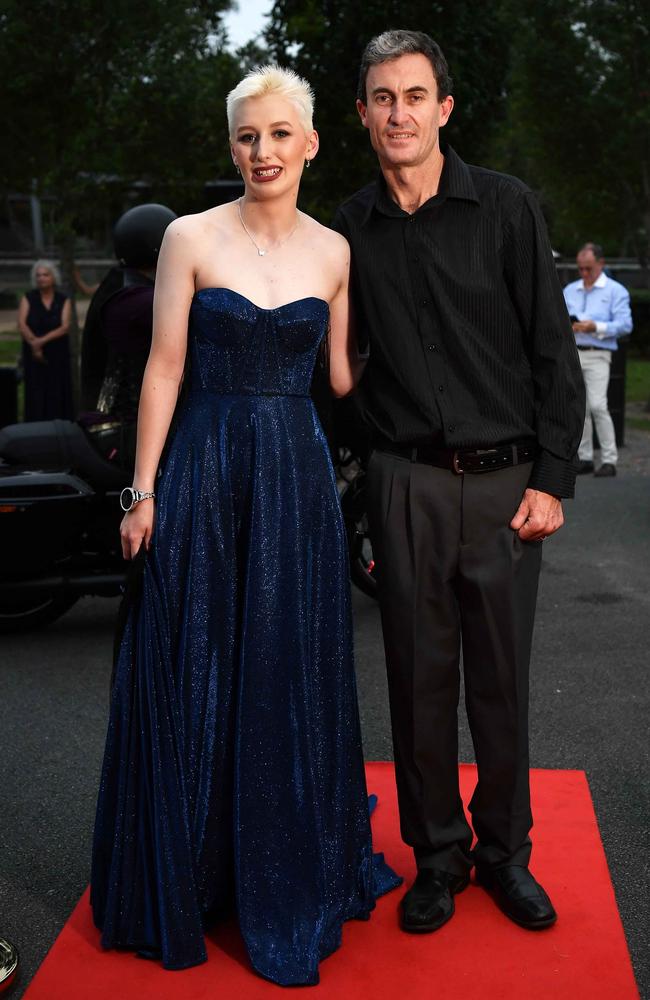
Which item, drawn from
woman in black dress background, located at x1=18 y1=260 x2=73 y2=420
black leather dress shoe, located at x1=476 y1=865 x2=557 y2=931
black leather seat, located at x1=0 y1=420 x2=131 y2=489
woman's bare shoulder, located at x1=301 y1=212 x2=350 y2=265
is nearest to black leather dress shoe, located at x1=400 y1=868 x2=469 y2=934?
black leather dress shoe, located at x1=476 y1=865 x2=557 y2=931

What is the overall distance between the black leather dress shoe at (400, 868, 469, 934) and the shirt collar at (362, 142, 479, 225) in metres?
1.78

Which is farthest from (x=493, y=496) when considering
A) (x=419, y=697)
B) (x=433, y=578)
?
(x=419, y=697)

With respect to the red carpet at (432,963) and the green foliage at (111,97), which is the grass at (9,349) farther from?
the red carpet at (432,963)

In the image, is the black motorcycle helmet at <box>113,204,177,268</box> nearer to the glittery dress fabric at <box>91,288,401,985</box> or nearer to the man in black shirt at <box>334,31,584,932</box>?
the man in black shirt at <box>334,31,584,932</box>

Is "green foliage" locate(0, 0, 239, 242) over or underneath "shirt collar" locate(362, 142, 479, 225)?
over

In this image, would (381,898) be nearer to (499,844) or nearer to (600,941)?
(499,844)

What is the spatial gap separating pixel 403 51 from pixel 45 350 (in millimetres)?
9457

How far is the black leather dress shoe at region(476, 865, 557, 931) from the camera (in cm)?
325

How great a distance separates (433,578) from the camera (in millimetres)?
3301

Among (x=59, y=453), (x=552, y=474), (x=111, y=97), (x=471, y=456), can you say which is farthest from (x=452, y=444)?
(x=111, y=97)

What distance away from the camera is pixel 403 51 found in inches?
122

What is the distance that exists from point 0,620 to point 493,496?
11.8 feet

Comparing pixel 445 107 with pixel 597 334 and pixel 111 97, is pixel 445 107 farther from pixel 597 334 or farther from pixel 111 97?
pixel 111 97

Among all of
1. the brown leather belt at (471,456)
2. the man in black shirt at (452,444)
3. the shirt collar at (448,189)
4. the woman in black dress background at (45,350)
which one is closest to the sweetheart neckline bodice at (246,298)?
the man in black shirt at (452,444)
